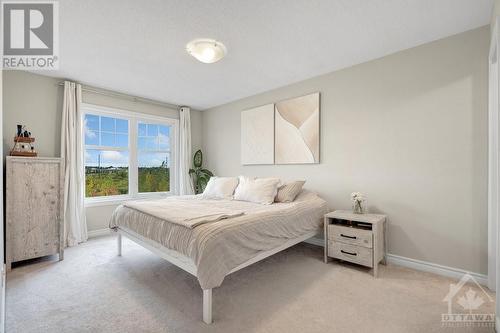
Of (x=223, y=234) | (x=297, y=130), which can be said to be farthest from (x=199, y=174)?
(x=223, y=234)

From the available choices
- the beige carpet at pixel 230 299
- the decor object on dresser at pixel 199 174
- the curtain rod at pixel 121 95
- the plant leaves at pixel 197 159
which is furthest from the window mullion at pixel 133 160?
the beige carpet at pixel 230 299

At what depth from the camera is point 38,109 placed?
3.27m

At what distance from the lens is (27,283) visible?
2.23 m

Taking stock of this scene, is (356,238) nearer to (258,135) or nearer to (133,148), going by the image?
(258,135)

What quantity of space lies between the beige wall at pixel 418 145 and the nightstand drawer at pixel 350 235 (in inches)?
21.1

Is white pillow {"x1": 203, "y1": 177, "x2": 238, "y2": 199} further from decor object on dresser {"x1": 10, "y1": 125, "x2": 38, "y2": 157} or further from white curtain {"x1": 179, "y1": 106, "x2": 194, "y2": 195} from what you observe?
decor object on dresser {"x1": 10, "y1": 125, "x2": 38, "y2": 157}

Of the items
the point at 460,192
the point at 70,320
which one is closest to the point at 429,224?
the point at 460,192

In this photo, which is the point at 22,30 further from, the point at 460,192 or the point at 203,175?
the point at 460,192

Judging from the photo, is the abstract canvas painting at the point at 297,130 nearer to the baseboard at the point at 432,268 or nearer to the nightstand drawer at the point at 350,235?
the nightstand drawer at the point at 350,235

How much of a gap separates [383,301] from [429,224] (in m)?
1.10

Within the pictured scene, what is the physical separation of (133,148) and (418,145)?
4452 millimetres

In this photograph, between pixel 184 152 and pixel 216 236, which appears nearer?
pixel 216 236

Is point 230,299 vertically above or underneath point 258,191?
underneath

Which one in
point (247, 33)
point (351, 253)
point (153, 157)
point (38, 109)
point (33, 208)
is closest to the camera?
point (247, 33)
